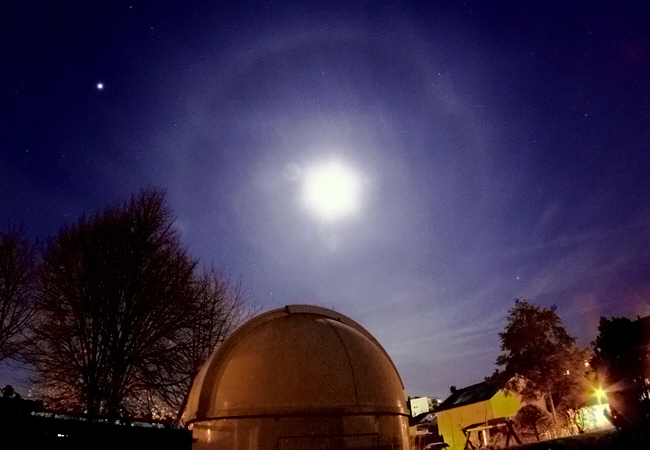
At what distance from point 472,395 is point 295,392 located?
1482 inches

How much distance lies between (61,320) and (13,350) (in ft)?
7.75

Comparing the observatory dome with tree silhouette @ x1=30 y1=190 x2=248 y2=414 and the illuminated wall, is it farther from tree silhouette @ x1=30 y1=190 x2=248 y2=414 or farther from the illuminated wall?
the illuminated wall

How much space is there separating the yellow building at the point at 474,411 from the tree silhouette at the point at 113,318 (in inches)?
906

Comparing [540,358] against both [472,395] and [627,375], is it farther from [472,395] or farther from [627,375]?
[627,375]

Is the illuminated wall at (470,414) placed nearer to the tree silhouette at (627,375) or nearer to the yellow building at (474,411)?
the yellow building at (474,411)

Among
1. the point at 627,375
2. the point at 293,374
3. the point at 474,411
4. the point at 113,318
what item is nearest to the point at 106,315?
the point at 113,318

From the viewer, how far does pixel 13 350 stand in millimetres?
17453

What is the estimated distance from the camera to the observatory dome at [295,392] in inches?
279

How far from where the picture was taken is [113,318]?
17500 millimetres

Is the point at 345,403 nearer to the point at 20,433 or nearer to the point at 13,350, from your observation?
the point at 20,433

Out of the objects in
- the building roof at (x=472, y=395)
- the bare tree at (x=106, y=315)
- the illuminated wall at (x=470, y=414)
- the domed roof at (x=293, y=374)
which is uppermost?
the bare tree at (x=106, y=315)

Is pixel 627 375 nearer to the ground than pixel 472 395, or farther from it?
farther from it

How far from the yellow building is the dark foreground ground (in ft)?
101

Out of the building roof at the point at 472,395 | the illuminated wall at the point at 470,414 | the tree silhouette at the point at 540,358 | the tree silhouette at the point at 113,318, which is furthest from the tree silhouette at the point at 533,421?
the tree silhouette at the point at 113,318
